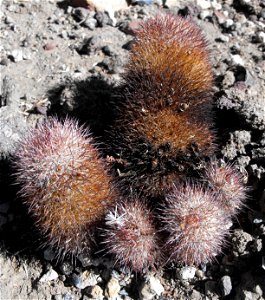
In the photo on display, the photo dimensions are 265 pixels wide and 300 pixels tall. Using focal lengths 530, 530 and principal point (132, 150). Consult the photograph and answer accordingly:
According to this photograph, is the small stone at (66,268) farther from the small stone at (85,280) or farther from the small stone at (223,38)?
the small stone at (223,38)

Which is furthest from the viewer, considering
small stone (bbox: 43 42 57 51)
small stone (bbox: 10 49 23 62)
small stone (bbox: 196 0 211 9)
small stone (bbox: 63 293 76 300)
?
small stone (bbox: 196 0 211 9)

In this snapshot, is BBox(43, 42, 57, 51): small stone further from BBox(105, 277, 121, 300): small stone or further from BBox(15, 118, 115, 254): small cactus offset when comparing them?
BBox(105, 277, 121, 300): small stone

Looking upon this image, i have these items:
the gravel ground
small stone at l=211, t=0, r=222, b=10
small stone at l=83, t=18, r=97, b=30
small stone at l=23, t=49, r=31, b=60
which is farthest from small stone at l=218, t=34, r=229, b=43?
small stone at l=23, t=49, r=31, b=60

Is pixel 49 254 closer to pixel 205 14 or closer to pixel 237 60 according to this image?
pixel 237 60

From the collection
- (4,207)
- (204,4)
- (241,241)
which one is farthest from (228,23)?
(4,207)

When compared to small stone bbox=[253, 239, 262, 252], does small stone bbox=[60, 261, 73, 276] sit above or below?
below

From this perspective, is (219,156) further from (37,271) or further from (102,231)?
(37,271)
